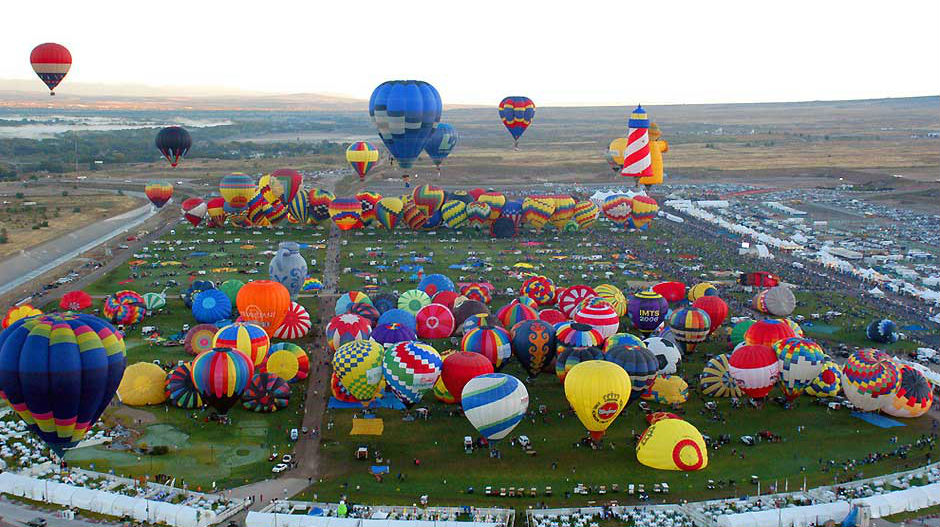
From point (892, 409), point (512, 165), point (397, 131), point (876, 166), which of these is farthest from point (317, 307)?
point (876, 166)

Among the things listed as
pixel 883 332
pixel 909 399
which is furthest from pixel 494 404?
pixel 883 332

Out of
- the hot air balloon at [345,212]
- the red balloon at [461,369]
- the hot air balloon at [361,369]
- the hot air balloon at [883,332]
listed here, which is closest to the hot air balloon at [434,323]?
the hot air balloon at [361,369]

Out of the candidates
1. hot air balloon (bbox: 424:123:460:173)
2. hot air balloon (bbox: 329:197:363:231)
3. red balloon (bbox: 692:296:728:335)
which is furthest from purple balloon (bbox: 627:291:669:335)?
hot air balloon (bbox: 329:197:363:231)

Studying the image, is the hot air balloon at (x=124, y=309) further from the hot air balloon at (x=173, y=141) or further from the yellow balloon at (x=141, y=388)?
the hot air balloon at (x=173, y=141)

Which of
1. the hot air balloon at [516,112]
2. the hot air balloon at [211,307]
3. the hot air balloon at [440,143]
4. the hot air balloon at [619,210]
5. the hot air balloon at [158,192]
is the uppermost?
the hot air balloon at [516,112]

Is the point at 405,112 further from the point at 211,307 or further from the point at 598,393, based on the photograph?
the point at 598,393

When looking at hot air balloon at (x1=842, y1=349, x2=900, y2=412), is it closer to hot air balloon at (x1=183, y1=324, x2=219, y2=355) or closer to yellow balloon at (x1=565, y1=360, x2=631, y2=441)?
yellow balloon at (x1=565, y1=360, x2=631, y2=441)

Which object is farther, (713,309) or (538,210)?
(538,210)
